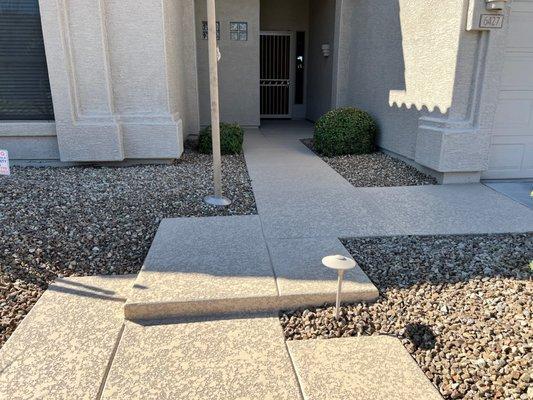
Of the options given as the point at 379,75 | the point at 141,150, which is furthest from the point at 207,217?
the point at 379,75

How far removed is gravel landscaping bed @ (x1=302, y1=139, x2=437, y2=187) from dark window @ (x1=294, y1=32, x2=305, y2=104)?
6.56 m

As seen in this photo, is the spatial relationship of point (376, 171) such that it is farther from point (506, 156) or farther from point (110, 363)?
point (110, 363)

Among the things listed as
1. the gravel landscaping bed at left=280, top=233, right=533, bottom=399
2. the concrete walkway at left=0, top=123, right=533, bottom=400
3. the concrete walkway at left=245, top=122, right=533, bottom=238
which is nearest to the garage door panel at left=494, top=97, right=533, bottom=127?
the concrete walkway at left=245, top=122, right=533, bottom=238

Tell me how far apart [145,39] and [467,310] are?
6.01m

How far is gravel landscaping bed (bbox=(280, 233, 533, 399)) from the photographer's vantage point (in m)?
2.43

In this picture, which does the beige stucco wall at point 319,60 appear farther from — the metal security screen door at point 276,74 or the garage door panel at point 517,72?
the garage door panel at point 517,72

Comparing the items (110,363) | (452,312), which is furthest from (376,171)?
(110,363)

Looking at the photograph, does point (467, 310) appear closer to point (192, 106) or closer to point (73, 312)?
point (73, 312)

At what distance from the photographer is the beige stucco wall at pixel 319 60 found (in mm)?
10914

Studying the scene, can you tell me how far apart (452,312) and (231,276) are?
1670mm

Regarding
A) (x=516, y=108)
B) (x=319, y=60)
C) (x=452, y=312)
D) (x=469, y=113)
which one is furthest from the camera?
(x=319, y=60)

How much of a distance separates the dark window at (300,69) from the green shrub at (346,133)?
245 inches

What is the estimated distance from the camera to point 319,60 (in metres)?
12.1

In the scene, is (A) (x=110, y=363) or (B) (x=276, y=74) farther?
(B) (x=276, y=74)
